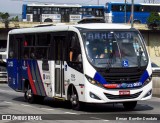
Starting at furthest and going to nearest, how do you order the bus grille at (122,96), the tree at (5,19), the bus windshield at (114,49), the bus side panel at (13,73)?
the tree at (5,19) → the bus side panel at (13,73) → the bus windshield at (114,49) → the bus grille at (122,96)

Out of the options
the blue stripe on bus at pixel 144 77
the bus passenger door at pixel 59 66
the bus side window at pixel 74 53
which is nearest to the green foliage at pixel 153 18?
the bus passenger door at pixel 59 66

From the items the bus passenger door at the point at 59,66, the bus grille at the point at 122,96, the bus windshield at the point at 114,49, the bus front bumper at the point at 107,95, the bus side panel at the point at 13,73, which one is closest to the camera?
the bus front bumper at the point at 107,95

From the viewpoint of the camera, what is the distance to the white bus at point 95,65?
15.4m

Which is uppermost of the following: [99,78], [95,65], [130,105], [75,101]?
[95,65]

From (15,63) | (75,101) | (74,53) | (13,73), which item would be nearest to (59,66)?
(74,53)

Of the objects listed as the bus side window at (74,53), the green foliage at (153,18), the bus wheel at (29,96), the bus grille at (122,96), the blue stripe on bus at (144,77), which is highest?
the bus side window at (74,53)

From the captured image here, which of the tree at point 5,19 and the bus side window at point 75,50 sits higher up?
the bus side window at point 75,50

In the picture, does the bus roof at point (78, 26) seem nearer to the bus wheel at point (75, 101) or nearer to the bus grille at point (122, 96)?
the bus wheel at point (75, 101)

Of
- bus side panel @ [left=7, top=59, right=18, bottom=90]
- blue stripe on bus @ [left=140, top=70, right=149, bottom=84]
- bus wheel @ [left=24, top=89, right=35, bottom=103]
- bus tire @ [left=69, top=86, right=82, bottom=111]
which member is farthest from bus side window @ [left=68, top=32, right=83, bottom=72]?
bus side panel @ [left=7, top=59, right=18, bottom=90]

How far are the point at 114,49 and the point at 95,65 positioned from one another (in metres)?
0.87

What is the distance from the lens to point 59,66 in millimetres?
17125

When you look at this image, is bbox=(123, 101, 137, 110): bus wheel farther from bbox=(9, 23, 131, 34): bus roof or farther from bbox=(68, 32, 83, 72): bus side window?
bbox=(9, 23, 131, 34): bus roof

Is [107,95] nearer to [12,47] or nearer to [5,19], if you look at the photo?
[12,47]

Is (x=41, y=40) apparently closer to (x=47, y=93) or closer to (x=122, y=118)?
(x=47, y=93)
